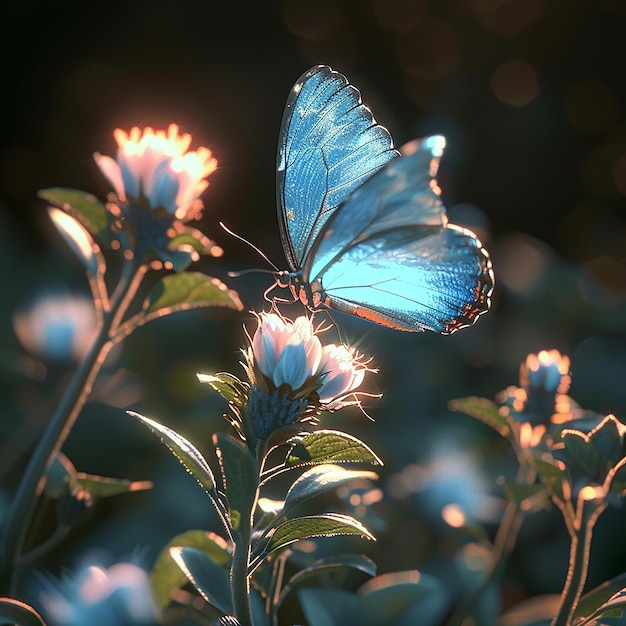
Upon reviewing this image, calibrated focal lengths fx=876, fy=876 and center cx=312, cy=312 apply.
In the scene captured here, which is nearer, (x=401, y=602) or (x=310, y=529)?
(x=310, y=529)

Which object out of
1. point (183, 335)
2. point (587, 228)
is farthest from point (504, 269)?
point (183, 335)

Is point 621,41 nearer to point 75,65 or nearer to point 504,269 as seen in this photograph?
point 504,269

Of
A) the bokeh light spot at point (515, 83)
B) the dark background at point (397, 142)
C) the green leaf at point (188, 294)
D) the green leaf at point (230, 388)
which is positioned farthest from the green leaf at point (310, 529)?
the bokeh light spot at point (515, 83)

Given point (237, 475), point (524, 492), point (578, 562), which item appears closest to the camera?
point (237, 475)

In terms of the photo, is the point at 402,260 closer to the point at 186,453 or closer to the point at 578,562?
the point at 578,562

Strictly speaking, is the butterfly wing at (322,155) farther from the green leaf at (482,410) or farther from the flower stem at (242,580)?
the flower stem at (242,580)

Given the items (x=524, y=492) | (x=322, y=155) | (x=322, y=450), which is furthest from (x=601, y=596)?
(x=322, y=155)
